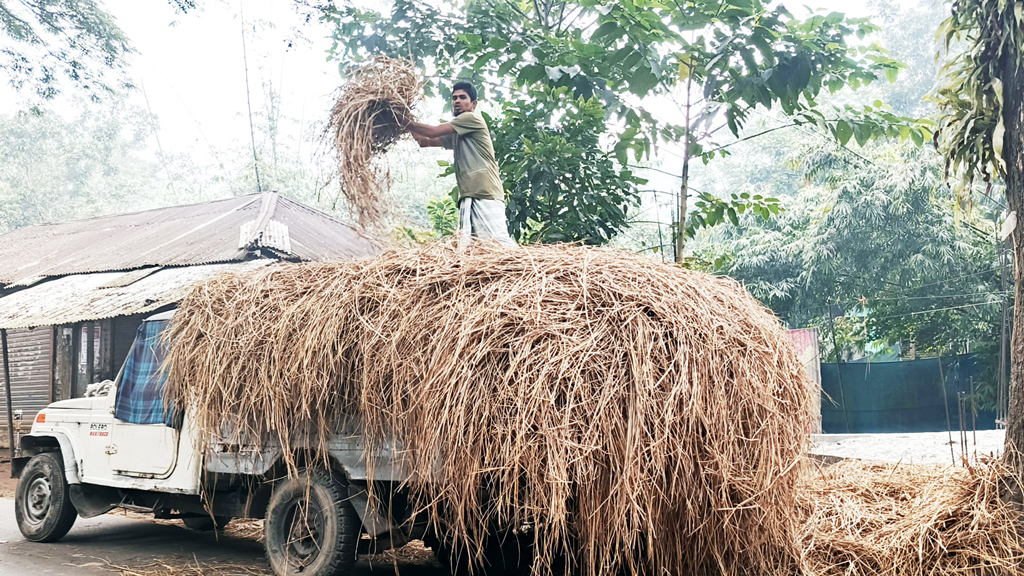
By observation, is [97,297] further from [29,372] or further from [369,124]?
[29,372]

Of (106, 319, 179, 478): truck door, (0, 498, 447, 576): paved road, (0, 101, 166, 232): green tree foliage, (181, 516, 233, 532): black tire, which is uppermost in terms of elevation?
(0, 101, 166, 232): green tree foliage

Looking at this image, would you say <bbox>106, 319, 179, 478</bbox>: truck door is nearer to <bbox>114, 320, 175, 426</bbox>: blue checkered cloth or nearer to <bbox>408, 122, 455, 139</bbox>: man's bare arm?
<bbox>114, 320, 175, 426</bbox>: blue checkered cloth

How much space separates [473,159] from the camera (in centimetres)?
652

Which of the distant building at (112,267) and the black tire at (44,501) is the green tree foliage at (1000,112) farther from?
the black tire at (44,501)

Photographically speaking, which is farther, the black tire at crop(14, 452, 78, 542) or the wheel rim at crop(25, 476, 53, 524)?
the wheel rim at crop(25, 476, 53, 524)

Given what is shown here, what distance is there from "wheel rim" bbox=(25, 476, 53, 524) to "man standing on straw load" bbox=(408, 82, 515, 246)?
444cm

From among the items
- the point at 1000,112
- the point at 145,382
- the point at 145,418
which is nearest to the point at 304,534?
the point at 145,418

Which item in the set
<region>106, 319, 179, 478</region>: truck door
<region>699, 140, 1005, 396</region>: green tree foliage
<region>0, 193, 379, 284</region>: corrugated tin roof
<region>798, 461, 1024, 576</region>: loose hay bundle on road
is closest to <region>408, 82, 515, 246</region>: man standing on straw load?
<region>106, 319, 179, 478</region>: truck door

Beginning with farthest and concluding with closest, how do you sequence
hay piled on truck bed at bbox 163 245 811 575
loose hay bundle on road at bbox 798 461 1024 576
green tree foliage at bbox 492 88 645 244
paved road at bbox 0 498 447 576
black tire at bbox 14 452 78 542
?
green tree foliage at bbox 492 88 645 244
black tire at bbox 14 452 78 542
paved road at bbox 0 498 447 576
loose hay bundle on road at bbox 798 461 1024 576
hay piled on truck bed at bbox 163 245 811 575

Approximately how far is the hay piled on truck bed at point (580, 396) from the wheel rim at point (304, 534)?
2.16 feet

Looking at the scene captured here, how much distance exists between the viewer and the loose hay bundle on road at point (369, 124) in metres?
6.28

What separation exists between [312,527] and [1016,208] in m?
4.80

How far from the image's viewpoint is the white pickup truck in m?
5.15

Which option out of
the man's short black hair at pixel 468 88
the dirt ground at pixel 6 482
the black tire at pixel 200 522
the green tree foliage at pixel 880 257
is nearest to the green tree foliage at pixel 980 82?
the man's short black hair at pixel 468 88
